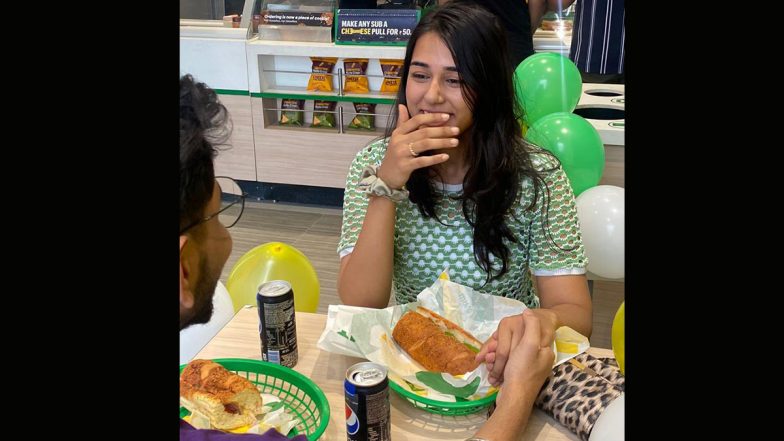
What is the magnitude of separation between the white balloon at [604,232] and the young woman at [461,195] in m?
0.38

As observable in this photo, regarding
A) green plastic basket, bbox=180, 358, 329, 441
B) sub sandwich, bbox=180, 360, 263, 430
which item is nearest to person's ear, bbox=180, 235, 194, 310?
sub sandwich, bbox=180, 360, 263, 430

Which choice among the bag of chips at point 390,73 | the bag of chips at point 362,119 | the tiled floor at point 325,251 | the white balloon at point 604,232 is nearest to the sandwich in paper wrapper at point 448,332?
the white balloon at point 604,232

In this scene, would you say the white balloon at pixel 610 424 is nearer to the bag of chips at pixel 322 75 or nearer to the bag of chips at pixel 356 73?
the bag of chips at pixel 322 75

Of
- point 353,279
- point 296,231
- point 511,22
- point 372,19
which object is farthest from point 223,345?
point 372,19

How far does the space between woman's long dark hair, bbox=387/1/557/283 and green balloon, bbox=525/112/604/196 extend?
2.16ft

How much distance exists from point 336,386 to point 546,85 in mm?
1717

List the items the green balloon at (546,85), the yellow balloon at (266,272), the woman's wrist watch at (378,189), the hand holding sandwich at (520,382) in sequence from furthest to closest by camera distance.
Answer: the green balloon at (546,85) < the yellow balloon at (266,272) < the woman's wrist watch at (378,189) < the hand holding sandwich at (520,382)

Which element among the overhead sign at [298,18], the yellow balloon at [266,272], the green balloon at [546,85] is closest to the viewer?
the yellow balloon at [266,272]

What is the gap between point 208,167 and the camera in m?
0.31

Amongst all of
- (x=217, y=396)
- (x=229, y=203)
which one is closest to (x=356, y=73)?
(x=217, y=396)

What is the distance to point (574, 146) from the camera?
210cm

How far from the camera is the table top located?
99 cm

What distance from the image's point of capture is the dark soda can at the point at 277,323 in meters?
1.09

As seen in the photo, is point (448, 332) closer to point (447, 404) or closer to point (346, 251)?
point (447, 404)
